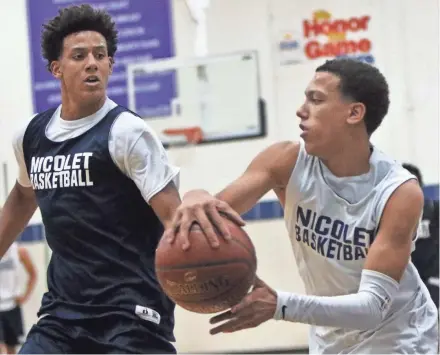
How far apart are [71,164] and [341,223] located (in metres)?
0.84

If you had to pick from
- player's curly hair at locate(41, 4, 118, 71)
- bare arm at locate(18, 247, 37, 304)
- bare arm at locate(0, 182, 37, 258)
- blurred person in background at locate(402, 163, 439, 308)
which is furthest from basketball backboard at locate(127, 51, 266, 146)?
player's curly hair at locate(41, 4, 118, 71)

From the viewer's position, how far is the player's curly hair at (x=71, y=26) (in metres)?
2.76

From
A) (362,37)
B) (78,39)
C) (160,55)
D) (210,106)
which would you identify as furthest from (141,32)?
(78,39)

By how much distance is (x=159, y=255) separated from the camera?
7.46 ft

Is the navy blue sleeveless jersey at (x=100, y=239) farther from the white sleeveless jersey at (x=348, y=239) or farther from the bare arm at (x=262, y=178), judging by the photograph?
the white sleeveless jersey at (x=348, y=239)

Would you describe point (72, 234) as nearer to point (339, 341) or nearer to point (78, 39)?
point (78, 39)

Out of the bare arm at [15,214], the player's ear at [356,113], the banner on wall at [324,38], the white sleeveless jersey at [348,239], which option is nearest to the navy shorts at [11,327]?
the banner on wall at [324,38]

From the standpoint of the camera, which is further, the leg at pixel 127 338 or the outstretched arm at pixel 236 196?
the leg at pixel 127 338

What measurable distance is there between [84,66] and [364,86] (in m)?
0.88

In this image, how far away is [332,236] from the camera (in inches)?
106

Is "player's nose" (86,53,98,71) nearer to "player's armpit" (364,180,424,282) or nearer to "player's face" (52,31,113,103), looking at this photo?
"player's face" (52,31,113,103)

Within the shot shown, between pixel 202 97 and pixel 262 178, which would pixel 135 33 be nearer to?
pixel 202 97

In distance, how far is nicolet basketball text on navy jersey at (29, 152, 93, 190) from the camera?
2.55 metres

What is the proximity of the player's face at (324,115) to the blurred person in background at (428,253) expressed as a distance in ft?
7.92
